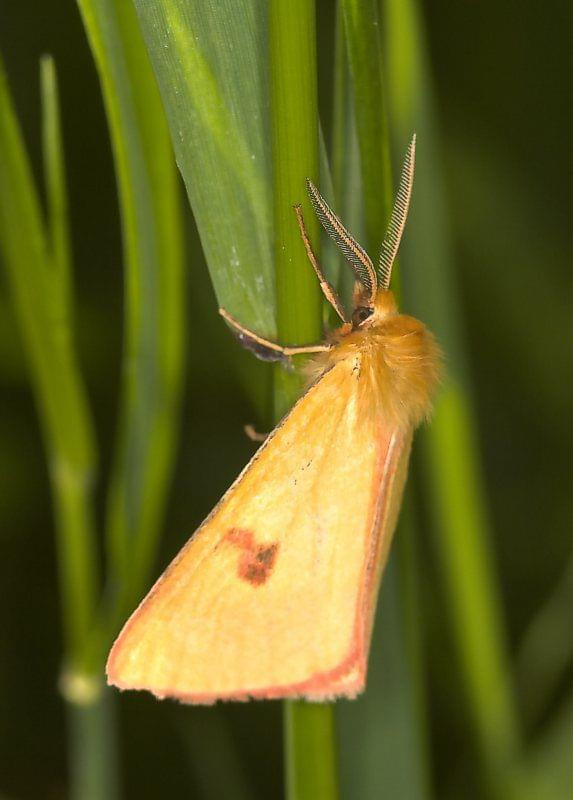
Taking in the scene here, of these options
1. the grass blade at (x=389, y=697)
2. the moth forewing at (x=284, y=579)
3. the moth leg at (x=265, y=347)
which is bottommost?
the grass blade at (x=389, y=697)

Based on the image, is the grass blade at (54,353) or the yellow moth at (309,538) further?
the grass blade at (54,353)

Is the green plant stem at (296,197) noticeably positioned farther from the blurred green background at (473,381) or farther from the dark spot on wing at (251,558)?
the blurred green background at (473,381)

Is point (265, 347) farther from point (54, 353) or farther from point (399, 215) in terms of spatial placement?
point (54, 353)

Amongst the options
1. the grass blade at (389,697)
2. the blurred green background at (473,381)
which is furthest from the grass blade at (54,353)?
the blurred green background at (473,381)

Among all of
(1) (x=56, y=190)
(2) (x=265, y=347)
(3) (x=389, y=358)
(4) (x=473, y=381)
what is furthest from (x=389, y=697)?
(4) (x=473, y=381)

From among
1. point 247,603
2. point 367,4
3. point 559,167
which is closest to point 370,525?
point 247,603

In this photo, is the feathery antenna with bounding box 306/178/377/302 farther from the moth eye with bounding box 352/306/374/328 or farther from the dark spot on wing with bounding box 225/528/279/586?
the dark spot on wing with bounding box 225/528/279/586

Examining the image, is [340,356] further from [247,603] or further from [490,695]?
[490,695]
